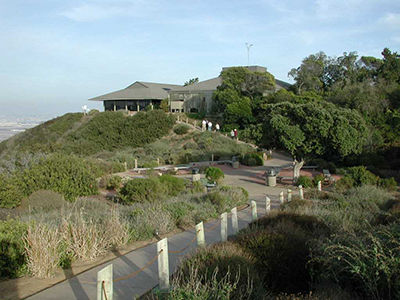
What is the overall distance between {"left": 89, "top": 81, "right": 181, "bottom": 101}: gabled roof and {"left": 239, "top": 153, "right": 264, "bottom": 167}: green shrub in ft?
113

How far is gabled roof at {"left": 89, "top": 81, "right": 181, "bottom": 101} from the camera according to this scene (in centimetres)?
6625

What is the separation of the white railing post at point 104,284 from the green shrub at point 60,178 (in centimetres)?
1336

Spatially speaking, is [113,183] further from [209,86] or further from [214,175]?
[209,86]

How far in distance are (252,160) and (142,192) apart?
18603 mm

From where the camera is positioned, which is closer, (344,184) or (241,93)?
(344,184)

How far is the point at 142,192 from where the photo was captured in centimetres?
1594

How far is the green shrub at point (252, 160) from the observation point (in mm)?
33250

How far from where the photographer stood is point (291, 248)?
Result: 6793mm

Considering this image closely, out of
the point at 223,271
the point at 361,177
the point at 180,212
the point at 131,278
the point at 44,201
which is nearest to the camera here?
the point at 223,271

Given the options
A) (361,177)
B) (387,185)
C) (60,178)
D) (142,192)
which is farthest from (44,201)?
(387,185)

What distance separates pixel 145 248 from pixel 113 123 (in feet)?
163

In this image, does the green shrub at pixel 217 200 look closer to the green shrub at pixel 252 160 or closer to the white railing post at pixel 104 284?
the white railing post at pixel 104 284

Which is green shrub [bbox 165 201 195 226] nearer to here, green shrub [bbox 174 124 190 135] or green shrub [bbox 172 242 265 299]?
green shrub [bbox 172 242 265 299]

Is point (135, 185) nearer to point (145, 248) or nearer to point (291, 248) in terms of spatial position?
point (145, 248)
